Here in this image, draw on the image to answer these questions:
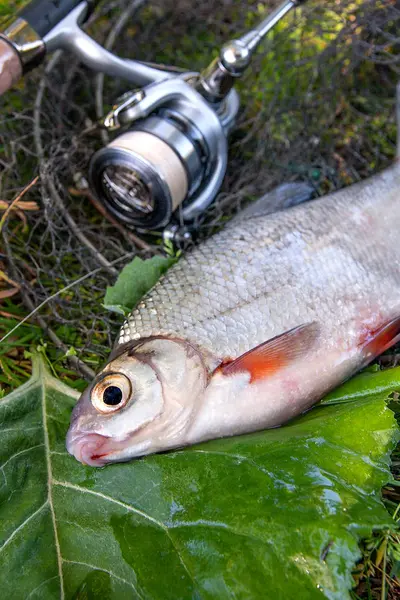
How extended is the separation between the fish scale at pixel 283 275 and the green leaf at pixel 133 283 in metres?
0.17

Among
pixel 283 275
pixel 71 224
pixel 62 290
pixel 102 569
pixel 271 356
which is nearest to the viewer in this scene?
pixel 102 569

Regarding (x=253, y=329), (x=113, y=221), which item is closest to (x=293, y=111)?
(x=113, y=221)

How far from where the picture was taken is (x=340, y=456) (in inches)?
68.0

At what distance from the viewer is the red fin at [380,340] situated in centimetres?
209

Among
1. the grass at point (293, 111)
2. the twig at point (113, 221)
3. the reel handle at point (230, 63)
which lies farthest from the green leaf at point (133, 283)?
the reel handle at point (230, 63)

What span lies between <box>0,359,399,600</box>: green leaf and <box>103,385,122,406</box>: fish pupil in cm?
22

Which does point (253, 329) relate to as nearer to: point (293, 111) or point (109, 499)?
point (109, 499)

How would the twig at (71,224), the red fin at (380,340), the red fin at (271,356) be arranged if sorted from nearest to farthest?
the red fin at (271,356), the red fin at (380,340), the twig at (71,224)

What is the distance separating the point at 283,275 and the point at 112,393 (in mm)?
773

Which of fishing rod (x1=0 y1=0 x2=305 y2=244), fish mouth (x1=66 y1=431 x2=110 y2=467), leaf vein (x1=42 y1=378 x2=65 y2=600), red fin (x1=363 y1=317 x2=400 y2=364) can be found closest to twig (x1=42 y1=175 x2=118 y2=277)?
fishing rod (x1=0 y1=0 x2=305 y2=244)

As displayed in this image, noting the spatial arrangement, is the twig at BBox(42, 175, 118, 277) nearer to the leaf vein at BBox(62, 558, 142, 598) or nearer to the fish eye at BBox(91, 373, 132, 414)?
the fish eye at BBox(91, 373, 132, 414)

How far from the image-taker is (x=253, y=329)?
194 cm

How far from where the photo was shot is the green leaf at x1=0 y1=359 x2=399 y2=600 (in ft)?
5.03

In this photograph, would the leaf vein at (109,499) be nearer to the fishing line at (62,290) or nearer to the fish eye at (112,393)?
the fish eye at (112,393)
